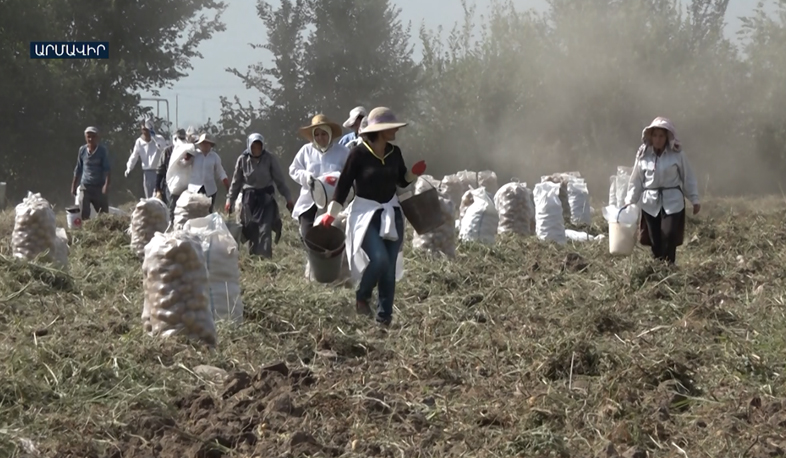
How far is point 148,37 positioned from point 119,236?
62.0 ft

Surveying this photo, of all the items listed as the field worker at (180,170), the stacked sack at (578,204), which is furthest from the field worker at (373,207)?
the stacked sack at (578,204)

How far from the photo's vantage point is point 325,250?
28.0 ft

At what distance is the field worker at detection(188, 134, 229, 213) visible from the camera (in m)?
13.3

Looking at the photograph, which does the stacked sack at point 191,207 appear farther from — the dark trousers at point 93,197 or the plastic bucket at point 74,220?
the dark trousers at point 93,197

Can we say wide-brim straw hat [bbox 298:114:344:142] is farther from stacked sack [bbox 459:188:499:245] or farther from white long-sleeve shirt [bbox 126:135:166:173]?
white long-sleeve shirt [bbox 126:135:166:173]

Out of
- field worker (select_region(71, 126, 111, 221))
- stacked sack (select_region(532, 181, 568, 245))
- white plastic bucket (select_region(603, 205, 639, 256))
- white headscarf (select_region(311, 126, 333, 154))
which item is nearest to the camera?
white headscarf (select_region(311, 126, 333, 154))

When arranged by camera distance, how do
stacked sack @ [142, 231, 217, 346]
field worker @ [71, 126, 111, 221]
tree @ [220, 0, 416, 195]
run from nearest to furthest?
stacked sack @ [142, 231, 217, 346]
field worker @ [71, 126, 111, 221]
tree @ [220, 0, 416, 195]

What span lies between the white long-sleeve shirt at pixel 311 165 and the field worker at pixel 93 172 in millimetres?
5920

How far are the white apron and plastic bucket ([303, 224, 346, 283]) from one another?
0.60 metres

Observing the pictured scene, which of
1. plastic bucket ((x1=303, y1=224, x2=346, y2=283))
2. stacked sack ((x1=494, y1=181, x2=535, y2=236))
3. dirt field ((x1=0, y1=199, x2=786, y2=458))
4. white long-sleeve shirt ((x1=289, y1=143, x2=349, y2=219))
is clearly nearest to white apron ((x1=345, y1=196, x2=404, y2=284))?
dirt field ((x1=0, y1=199, x2=786, y2=458))

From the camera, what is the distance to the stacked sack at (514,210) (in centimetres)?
1413

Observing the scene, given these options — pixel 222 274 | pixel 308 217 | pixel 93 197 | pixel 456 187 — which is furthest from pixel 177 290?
pixel 456 187

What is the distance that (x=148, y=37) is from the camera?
3103 cm

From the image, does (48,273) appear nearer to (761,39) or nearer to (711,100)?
(711,100)
